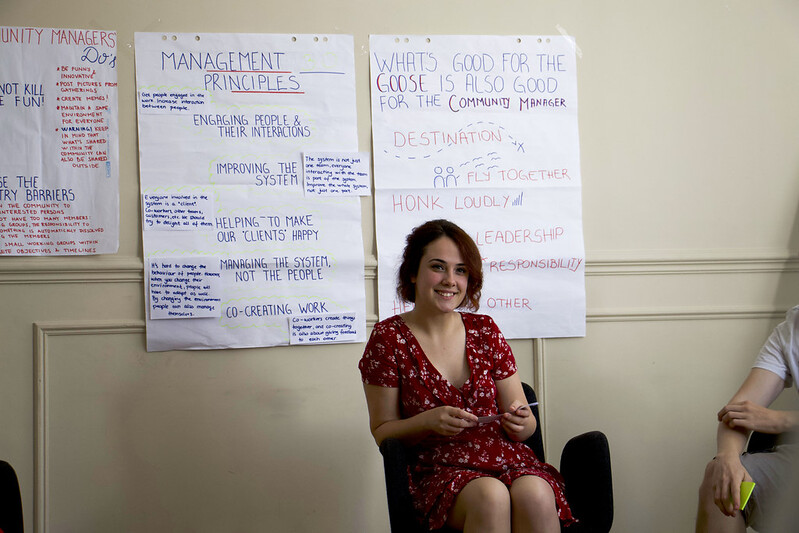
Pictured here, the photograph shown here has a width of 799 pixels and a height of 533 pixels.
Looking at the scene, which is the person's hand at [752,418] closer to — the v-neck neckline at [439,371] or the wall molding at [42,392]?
the v-neck neckline at [439,371]

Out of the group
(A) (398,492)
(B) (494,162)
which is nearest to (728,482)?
(A) (398,492)

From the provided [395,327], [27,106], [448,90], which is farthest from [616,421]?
[27,106]

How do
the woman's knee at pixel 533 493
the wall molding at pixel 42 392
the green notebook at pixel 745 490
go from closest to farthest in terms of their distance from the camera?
the green notebook at pixel 745 490 < the woman's knee at pixel 533 493 < the wall molding at pixel 42 392

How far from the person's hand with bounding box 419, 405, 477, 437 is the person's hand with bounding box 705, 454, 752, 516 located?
0.59 metres

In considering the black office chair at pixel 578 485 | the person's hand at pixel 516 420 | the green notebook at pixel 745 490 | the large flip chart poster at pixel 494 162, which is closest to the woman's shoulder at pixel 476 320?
the person's hand at pixel 516 420

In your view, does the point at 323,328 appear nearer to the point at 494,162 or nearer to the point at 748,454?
the point at 494,162

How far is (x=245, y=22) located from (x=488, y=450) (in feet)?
5.65

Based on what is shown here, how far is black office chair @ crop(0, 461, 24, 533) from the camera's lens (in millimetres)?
1716

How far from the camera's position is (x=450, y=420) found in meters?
1.75

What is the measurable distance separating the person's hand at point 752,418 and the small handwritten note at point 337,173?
4.62 feet

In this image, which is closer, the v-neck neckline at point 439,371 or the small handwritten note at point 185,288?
the v-neck neckline at point 439,371

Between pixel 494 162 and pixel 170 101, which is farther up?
pixel 170 101

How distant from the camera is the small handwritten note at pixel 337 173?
253 cm

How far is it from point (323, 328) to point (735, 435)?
1384mm
